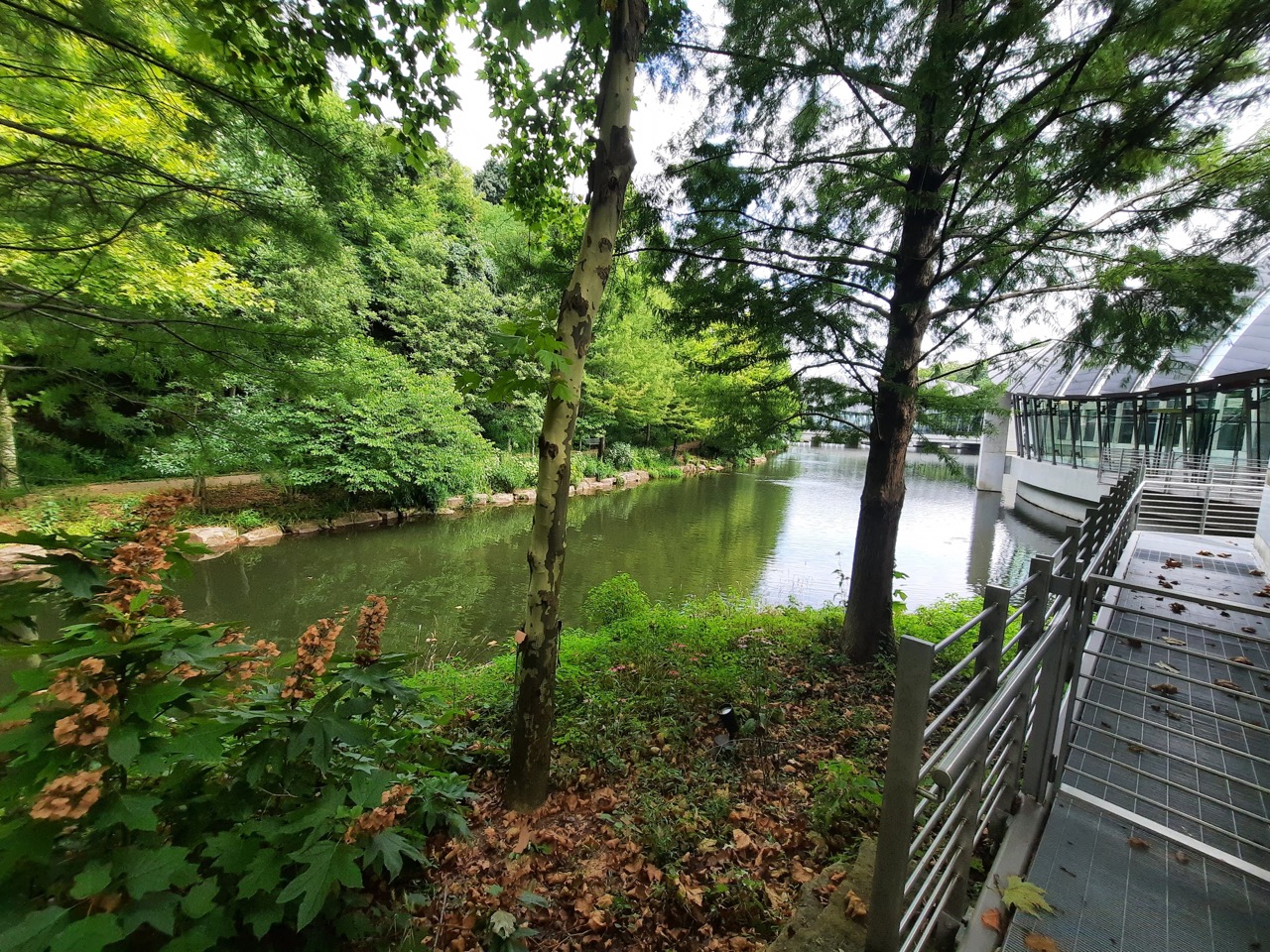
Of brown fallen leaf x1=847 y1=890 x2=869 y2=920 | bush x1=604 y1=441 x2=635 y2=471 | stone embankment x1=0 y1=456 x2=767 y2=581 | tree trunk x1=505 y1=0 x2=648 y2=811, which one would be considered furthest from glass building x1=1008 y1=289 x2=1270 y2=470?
bush x1=604 y1=441 x2=635 y2=471

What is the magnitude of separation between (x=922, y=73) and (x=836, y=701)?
14.9 feet

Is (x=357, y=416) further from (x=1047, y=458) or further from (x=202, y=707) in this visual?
(x=1047, y=458)

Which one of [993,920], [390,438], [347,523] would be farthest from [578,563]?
[993,920]

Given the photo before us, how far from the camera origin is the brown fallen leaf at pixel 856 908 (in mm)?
1718

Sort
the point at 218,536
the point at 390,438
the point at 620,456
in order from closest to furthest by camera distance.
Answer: the point at 218,536, the point at 390,438, the point at 620,456

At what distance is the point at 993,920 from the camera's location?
1673mm

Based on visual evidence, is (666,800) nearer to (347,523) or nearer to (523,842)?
(523,842)

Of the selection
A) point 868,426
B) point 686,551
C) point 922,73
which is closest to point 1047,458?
point 686,551

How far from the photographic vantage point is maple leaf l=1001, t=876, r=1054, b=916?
1.70 m

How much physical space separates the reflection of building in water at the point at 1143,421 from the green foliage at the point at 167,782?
5666mm

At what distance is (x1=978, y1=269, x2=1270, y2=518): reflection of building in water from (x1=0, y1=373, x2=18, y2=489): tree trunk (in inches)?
281

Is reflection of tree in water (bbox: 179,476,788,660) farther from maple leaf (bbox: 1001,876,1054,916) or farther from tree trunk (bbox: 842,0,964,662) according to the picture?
maple leaf (bbox: 1001,876,1054,916)

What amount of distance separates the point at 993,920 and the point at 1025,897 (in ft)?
0.49

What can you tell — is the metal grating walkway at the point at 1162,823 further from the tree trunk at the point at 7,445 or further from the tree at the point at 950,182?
the tree trunk at the point at 7,445
